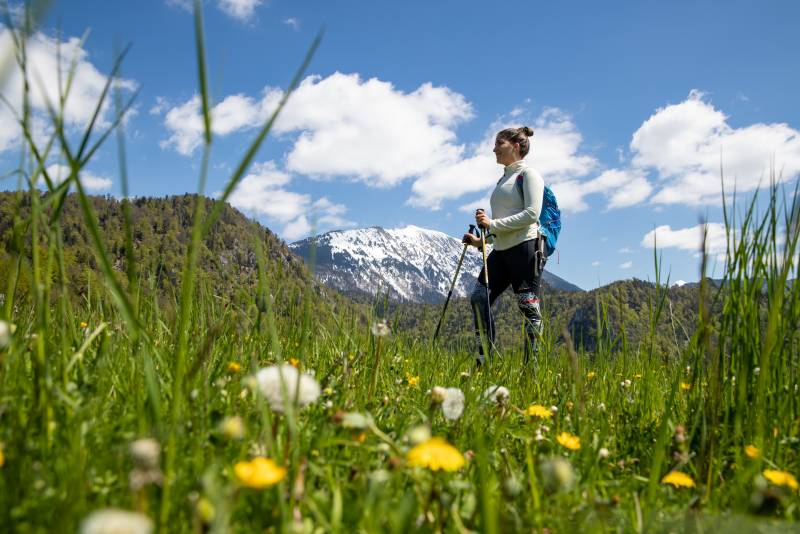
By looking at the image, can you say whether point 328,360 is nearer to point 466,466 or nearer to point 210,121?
point 466,466

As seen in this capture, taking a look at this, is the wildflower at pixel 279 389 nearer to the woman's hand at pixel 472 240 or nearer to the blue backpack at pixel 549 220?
the woman's hand at pixel 472 240

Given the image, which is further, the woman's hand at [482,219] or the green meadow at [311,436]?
the woman's hand at [482,219]

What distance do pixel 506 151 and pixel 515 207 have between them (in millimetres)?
615

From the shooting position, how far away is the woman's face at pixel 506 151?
5711 millimetres

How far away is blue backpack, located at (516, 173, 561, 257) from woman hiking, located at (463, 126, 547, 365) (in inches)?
8.3

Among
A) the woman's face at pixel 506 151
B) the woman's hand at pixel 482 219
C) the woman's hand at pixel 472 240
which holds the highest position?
the woman's face at pixel 506 151

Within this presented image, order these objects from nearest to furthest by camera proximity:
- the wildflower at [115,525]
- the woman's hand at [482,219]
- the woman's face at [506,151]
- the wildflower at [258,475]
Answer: the wildflower at [115,525] → the wildflower at [258,475] → the woman's hand at [482,219] → the woman's face at [506,151]

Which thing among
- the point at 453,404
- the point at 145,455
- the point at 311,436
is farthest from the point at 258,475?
the point at 453,404

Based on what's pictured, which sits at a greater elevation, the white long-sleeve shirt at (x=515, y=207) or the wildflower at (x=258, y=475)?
the white long-sleeve shirt at (x=515, y=207)

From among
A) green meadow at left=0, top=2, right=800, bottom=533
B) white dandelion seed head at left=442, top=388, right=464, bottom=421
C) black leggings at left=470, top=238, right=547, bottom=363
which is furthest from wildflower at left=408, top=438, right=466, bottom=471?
black leggings at left=470, top=238, right=547, bottom=363

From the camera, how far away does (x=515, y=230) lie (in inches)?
219

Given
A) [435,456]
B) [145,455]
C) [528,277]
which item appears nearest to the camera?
[145,455]

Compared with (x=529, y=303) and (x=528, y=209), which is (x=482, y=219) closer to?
(x=528, y=209)

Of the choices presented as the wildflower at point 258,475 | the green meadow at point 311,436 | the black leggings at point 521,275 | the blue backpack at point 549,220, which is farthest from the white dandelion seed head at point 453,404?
the blue backpack at point 549,220
